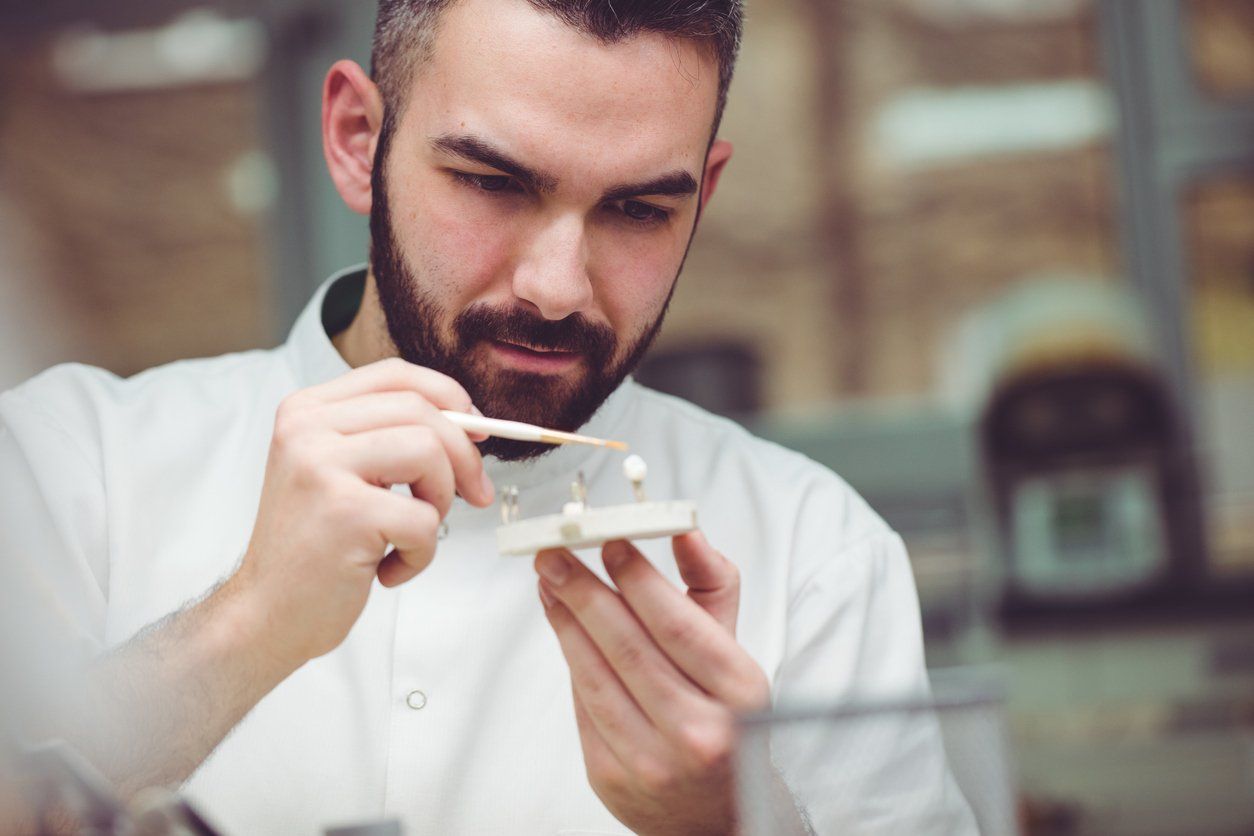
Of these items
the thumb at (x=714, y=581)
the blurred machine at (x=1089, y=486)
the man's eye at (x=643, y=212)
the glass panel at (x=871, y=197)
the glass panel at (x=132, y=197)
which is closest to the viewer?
the thumb at (x=714, y=581)

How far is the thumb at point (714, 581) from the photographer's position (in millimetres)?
977

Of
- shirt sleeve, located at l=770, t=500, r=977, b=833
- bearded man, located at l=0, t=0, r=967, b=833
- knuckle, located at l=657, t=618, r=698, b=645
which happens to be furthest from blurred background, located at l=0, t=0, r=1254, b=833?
knuckle, located at l=657, t=618, r=698, b=645

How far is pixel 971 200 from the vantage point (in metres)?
5.50

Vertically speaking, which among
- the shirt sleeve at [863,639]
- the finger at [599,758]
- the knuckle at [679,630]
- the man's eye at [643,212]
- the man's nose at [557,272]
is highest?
the man's eye at [643,212]

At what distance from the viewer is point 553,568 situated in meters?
0.91

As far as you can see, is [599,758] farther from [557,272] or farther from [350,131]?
[350,131]

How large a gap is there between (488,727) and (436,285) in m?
0.43

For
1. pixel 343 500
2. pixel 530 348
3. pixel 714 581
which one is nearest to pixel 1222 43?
pixel 530 348

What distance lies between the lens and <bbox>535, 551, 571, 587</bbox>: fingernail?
2.98 feet

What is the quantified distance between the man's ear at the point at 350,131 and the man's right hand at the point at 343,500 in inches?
19.5

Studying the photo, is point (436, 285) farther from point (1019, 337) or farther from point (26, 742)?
point (1019, 337)

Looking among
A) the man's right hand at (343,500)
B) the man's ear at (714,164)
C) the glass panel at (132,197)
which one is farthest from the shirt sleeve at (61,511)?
the glass panel at (132,197)

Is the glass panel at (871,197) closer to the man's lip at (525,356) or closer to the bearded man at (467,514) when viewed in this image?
the bearded man at (467,514)

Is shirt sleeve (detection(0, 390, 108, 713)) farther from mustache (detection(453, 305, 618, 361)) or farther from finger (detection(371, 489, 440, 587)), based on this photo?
mustache (detection(453, 305, 618, 361))
